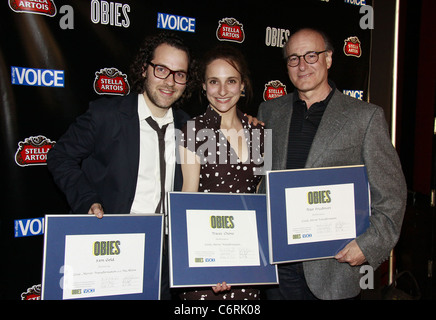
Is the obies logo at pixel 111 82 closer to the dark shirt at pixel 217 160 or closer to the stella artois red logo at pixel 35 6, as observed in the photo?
the stella artois red logo at pixel 35 6

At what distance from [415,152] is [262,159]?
2825 millimetres

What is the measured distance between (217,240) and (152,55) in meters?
1.26

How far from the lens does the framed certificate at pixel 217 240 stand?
70.8 inches

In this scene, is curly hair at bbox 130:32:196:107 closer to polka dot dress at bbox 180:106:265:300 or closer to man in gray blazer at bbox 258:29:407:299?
polka dot dress at bbox 180:106:265:300

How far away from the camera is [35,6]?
250 cm

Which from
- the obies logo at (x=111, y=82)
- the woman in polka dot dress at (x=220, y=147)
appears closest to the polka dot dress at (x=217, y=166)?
the woman in polka dot dress at (x=220, y=147)

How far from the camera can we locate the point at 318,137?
2012 millimetres

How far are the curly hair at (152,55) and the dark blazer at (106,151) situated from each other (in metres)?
0.37

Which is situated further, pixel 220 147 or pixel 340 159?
pixel 220 147

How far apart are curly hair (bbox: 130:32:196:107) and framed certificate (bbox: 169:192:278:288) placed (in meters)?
0.91

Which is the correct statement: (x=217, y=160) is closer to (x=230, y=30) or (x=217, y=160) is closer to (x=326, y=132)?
(x=326, y=132)

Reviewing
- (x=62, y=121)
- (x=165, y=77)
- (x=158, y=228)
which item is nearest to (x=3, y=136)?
(x=62, y=121)

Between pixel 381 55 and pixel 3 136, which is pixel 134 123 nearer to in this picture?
pixel 3 136

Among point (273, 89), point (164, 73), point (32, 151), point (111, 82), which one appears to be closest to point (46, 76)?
point (111, 82)
